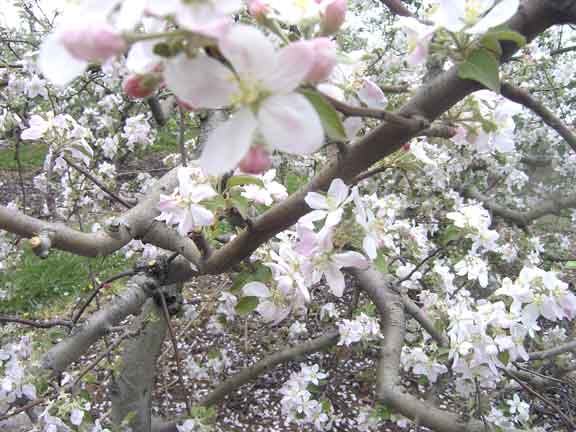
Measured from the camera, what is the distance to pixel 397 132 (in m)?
0.80

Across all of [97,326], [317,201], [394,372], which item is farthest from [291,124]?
[394,372]

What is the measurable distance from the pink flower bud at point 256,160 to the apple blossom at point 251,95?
36 mm

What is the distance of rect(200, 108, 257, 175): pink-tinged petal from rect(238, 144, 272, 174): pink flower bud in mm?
39

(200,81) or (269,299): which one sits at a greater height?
(269,299)

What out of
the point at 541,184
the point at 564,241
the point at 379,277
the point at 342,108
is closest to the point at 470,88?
the point at 342,108

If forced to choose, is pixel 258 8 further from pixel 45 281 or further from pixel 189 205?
pixel 45 281

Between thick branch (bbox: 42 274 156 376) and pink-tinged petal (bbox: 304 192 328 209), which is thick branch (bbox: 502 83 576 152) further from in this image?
thick branch (bbox: 42 274 156 376)

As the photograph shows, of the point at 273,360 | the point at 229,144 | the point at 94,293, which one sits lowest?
the point at 229,144

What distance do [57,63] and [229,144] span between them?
0.16 m

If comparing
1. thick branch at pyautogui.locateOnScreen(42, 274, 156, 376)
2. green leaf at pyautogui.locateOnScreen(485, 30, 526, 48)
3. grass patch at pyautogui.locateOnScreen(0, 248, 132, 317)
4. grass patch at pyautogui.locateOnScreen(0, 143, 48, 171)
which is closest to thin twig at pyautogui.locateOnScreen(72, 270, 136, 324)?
thick branch at pyautogui.locateOnScreen(42, 274, 156, 376)

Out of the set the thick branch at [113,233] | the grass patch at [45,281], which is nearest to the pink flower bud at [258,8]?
the thick branch at [113,233]

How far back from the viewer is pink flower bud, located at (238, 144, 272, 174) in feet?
1.57

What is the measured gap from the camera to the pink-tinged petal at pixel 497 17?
587mm

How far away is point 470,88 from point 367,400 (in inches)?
126
